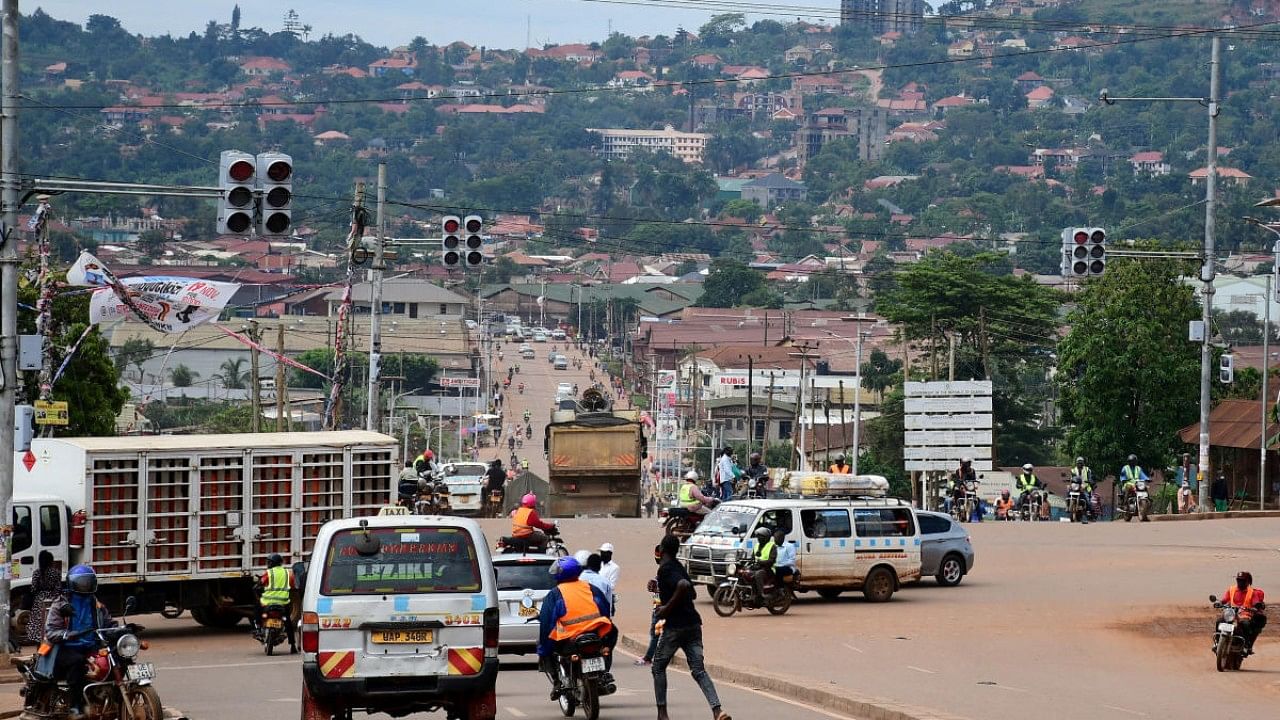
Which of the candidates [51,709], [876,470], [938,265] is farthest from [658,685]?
[938,265]

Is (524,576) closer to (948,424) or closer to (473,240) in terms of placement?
(473,240)

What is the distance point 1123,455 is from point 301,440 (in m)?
46.6

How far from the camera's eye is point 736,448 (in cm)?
11212

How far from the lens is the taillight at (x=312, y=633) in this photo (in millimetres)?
15609

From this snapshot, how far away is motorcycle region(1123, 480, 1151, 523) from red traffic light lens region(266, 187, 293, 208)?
27344mm

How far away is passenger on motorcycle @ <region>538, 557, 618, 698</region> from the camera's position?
57.8ft

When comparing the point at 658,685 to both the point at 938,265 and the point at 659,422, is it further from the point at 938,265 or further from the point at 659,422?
the point at 659,422

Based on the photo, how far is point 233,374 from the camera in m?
126

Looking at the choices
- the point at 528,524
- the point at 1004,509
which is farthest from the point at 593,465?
the point at 528,524

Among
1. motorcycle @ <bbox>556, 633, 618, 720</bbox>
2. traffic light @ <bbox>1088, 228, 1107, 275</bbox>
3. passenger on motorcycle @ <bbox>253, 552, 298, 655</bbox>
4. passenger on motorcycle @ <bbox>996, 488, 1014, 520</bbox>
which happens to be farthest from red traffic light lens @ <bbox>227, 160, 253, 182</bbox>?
passenger on motorcycle @ <bbox>996, 488, 1014, 520</bbox>

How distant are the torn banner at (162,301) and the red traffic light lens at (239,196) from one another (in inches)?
392

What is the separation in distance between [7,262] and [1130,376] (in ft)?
168

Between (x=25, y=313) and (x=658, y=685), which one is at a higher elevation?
(x=25, y=313)

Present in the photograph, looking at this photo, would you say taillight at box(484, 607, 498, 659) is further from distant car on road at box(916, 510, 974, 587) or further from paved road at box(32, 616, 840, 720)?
distant car on road at box(916, 510, 974, 587)
